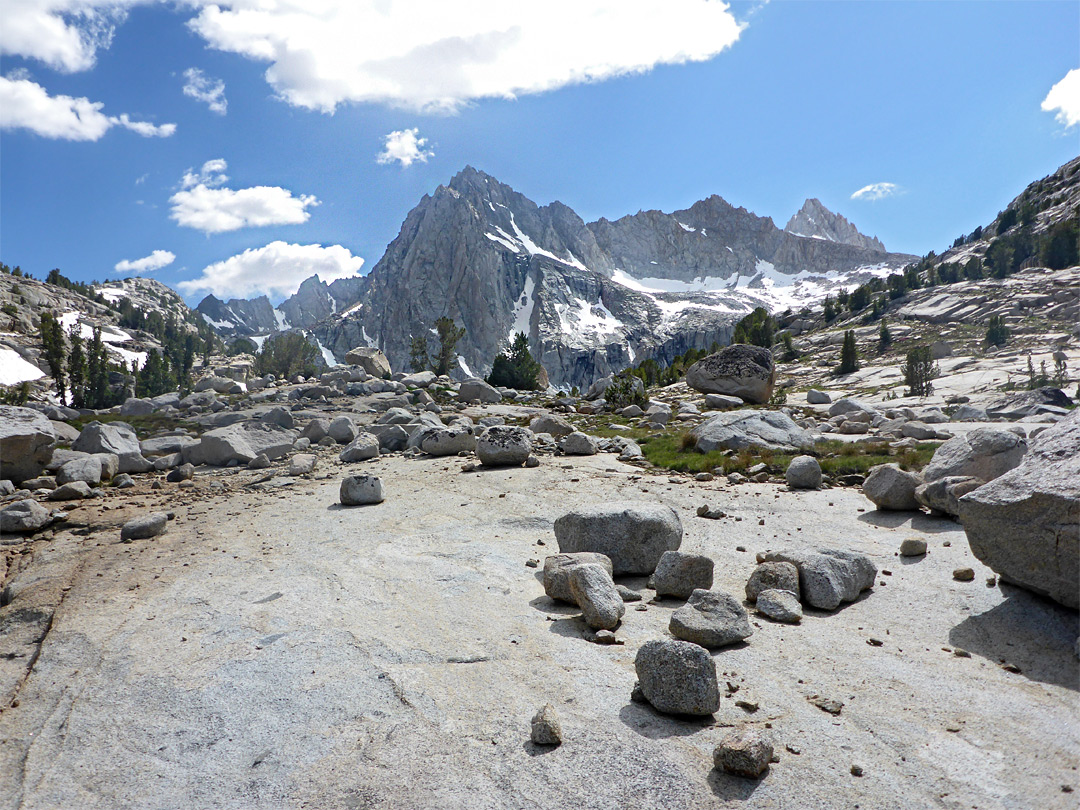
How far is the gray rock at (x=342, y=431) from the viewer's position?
21.3 m

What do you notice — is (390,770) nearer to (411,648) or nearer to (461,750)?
(461,750)

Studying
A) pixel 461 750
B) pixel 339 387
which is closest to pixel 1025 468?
pixel 461 750

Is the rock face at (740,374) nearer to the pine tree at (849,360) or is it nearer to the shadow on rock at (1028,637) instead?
the pine tree at (849,360)

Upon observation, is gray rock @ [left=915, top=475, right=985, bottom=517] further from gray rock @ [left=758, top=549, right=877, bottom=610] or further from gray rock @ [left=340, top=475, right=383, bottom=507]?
gray rock @ [left=340, top=475, right=383, bottom=507]

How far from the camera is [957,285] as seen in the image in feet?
317

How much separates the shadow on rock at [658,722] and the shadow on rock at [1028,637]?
3.15 m

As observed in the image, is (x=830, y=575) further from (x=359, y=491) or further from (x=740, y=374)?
(x=740, y=374)

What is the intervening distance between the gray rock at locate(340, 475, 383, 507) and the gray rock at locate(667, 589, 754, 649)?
7.82m

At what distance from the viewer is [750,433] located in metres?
17.4

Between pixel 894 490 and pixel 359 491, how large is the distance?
10172mm

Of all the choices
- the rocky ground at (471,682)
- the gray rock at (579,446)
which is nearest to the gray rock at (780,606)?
the rocky ground at (471,682)

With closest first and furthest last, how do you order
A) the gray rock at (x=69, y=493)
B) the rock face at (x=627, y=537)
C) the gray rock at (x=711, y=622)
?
the gray rock at (x=711, y=622), the rock face at (x=627, y=537), the gray rock at (x=69, y=493)

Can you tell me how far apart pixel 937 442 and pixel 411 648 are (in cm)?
1716

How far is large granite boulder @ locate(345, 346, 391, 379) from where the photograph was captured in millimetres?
49625
